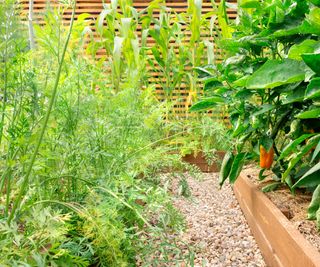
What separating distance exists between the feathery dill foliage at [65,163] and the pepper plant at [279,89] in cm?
35

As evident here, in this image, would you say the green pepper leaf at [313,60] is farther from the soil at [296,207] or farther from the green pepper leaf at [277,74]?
the soil at [296,207]

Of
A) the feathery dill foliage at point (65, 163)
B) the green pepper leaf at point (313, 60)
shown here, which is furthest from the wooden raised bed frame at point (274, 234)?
the green pepper leaf at point (313, 60)

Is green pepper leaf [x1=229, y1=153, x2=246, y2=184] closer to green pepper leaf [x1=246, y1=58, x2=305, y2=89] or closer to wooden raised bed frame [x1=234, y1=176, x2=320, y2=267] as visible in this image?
wooden raised bed frame [x1=234, y1=176, x2=320, y2=267]

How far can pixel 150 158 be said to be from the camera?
129cm

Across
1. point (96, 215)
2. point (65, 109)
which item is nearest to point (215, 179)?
point (65, 109)

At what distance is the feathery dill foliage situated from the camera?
0.83 metres

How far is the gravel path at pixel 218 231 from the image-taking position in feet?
5.30

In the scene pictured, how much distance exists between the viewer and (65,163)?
1.12 metres

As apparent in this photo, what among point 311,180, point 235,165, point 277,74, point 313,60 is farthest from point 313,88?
point 235,165

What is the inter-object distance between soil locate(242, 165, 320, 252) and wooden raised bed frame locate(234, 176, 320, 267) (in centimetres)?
4

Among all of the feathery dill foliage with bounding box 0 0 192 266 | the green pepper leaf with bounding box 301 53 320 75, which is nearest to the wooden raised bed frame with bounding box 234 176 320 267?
the feathery dill foliage with bounding box 0 0 192 266

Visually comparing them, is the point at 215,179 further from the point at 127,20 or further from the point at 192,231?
the point at 127,20

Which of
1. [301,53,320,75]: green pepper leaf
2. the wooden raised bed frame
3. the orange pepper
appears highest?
[301,53,320,75]: green pepper leaf

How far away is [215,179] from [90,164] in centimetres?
159
